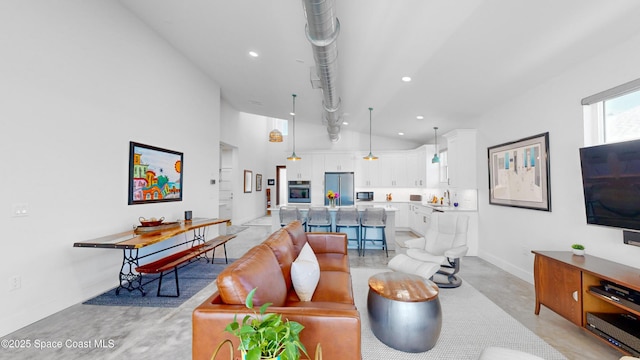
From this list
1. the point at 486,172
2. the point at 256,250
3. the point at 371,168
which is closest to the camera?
the point at 256,250

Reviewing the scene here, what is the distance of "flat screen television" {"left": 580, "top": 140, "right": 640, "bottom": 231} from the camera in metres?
2.07

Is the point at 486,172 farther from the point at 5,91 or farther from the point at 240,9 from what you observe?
the point at 5,91

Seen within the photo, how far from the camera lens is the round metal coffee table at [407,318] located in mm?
1949

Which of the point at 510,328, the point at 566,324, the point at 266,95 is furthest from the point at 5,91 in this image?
the point at 566,324

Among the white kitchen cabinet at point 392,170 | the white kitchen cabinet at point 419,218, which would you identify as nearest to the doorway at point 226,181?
the white kitchen cabinet at point 392,170

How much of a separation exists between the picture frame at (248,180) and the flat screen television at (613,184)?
774 cm

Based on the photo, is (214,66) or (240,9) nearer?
(240,9)

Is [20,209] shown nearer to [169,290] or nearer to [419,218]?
[169,290]

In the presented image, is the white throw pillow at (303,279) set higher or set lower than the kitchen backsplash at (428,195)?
lower

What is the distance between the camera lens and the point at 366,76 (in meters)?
3.89

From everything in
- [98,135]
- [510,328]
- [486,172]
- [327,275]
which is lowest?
[510,328]

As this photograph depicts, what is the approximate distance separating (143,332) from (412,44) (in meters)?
3.90

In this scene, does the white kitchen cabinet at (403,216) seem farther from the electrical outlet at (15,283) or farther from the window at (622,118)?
the electrical outlet at (15,283)

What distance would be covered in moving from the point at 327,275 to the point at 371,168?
5.66 meters
